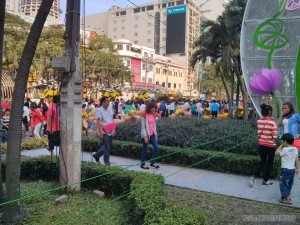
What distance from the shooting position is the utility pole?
5.66 meters

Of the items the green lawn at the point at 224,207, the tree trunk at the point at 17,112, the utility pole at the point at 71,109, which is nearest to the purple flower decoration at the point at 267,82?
the green lawn at the point at 224,207

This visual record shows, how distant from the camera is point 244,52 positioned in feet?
37.3

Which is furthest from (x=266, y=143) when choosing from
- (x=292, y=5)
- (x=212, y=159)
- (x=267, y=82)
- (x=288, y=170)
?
(x=292, y=5)

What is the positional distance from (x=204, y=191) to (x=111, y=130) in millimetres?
2744

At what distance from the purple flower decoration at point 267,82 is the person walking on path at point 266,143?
3.70 m

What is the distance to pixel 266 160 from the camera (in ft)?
22.9

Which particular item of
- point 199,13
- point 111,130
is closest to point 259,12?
point 111,130

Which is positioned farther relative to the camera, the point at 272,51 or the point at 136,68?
the point at 136,68

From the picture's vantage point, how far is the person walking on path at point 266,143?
669 centimetres

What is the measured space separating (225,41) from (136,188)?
58.8 ft

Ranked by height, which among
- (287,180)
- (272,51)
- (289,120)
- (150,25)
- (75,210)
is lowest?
(75,210)

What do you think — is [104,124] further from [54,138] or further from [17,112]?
[17,112]

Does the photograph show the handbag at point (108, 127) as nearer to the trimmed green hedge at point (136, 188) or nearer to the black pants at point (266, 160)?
the trimmed green hedge at point (136, 188)

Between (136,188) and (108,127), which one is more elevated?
(108,127)
